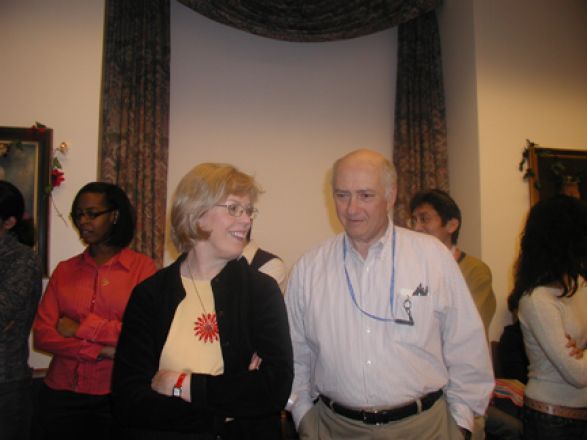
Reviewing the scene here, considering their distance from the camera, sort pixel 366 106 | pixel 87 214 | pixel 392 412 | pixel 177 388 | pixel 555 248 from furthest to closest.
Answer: pixel 366 106, pixel 87 214, pixel 555 248, pixel 392 412, pixel 177 388

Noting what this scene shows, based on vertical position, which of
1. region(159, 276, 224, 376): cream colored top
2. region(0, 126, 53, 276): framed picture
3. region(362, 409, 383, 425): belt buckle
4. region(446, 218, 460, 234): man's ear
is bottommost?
region(362, 409, 383, 425): belt buckle


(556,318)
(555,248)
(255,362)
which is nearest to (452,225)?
(555,248)

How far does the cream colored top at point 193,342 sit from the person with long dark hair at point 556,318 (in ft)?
4.34

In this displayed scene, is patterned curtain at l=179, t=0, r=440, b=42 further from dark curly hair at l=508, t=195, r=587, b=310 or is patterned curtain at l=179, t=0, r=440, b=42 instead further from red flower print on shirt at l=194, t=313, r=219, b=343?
red flower print on shirt at l=194, t=313, r=219, b=343

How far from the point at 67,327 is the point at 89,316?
13cm

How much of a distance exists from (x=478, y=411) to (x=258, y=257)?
Answer: 3.93 feet

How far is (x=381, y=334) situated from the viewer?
165 centimetres

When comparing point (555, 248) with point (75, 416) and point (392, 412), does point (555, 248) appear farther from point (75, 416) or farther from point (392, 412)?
point (75, 416)

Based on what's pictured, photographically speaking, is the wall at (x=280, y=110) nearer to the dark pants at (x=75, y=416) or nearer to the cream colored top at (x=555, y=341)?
the dark pants at (x=75, y=416)

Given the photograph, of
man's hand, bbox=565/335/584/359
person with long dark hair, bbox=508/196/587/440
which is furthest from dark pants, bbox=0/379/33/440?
man's hand, bbox=565/335/584/359

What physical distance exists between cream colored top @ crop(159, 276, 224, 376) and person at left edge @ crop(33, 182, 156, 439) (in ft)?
2.75

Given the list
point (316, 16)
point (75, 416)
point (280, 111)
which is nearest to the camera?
point (75, 416)

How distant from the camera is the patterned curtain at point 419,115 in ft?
13.8

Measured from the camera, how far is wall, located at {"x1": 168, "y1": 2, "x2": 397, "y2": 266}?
3.98 m
